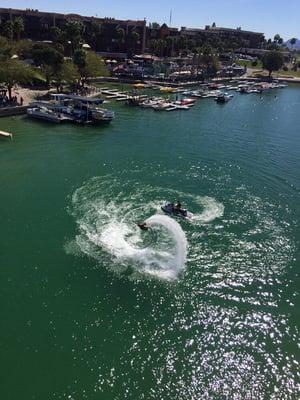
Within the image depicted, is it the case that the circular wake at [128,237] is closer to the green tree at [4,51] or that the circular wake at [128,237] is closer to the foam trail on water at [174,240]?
the foam trail on water at [174,240]

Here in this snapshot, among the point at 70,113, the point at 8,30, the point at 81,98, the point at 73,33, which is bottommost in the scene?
the point at 70,113

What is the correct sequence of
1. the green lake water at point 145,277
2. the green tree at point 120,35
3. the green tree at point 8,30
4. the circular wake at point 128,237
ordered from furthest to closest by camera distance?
the green tree at point 120,35
the green tree at point 8,30
the circular wake at point 128,237
the green lake water at point 145,277

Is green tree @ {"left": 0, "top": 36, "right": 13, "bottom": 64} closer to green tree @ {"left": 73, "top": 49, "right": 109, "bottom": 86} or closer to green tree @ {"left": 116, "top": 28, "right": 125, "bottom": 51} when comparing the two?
green tree @ {"left": 73, "top": 49, "right": 109, "bottom": 86}

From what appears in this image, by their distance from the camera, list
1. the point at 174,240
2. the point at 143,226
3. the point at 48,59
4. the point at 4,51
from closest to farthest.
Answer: the point at 174,240 → the point at 143,226 → the point at 4,51 → the point at 48,59

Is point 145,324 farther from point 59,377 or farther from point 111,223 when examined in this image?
point 111,223

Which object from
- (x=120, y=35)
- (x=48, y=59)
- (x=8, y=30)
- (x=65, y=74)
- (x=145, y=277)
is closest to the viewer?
(x=145, y=277)

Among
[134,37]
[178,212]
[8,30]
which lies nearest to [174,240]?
[178,212]

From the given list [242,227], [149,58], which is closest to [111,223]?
[242,227]

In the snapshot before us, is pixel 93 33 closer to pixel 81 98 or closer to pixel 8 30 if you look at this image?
pixel 8 30

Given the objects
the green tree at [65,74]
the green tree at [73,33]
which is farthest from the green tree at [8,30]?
the green tree at [65,74]
